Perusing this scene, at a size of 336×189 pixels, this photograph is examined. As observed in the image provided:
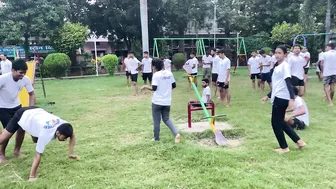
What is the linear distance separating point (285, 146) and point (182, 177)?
1.71 metres

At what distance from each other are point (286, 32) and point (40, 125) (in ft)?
69.0

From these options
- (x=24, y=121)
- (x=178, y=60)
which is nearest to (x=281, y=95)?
(x=24, y=121)

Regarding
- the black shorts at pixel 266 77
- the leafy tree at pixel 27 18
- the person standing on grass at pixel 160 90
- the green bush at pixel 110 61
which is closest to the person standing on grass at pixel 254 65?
the black shorts at pixel 266 77

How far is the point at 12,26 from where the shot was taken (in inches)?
715

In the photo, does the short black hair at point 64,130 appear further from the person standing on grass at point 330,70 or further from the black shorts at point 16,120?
the person standing on grass at point 330,70

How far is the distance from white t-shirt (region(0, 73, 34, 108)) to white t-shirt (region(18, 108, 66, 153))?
2.38 ft

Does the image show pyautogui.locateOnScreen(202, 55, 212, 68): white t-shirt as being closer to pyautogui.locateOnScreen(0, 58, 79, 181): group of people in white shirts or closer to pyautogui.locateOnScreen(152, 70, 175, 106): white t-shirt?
pyautogui.locateOnScreen(152, 70, 175, 106): white t-shirt

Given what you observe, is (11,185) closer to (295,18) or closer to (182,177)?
(182,177)

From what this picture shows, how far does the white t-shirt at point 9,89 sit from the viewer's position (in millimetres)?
4523

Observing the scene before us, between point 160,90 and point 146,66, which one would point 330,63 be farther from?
point 146,66

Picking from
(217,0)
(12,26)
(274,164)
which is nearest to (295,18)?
(217,0)

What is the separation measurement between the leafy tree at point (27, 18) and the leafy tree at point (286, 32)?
14309mm

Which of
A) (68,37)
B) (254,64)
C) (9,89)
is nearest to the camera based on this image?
(9,89)

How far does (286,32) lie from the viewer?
864 inches
